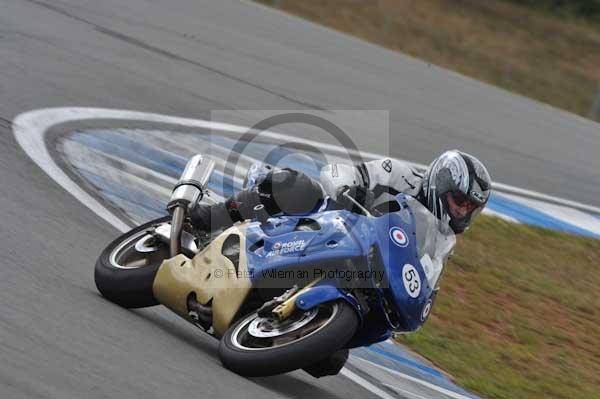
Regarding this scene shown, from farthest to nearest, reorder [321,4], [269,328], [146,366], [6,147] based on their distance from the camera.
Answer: [321,4] < [6,147] < [269,328] < [146,366]

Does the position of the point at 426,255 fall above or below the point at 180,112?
above

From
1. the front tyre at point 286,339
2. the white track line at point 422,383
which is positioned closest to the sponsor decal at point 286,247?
the front tyre at point 286,339

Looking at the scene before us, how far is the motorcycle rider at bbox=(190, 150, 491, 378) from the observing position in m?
5.70

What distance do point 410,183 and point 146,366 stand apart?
1.75 m

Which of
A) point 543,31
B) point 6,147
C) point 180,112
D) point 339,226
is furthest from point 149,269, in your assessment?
point 543,31

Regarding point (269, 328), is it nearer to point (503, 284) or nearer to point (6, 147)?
point (6, 147)

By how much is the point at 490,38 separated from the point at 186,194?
2762cm

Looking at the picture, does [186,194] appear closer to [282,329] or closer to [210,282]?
[210,282]

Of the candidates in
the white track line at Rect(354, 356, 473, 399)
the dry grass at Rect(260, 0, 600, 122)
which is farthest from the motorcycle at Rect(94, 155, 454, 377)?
the dry grass at Rect(260, 0, 600, 122)

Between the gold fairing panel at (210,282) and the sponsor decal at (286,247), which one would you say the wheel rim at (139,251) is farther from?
the sponsor decal at (286,247)

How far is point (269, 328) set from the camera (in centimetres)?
548

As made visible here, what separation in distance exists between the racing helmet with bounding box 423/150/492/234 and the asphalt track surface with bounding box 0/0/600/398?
1.11 meters

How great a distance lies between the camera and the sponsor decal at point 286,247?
5582 mm

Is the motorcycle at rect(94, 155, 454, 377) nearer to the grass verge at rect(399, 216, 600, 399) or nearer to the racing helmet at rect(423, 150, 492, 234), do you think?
the racing helmet at rect(423, 150, 492, 234)
